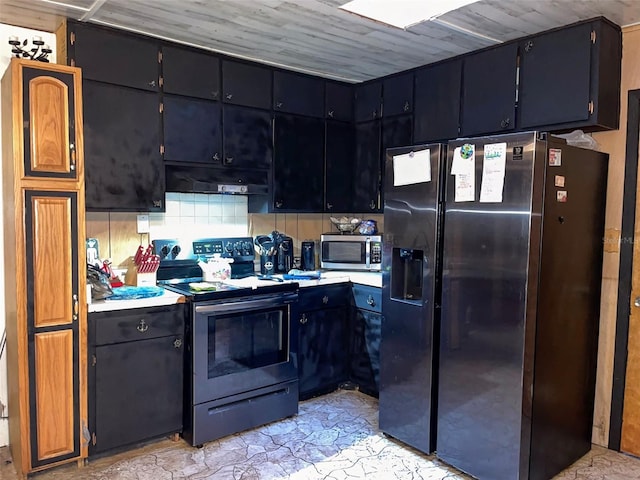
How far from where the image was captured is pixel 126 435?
8.91ft

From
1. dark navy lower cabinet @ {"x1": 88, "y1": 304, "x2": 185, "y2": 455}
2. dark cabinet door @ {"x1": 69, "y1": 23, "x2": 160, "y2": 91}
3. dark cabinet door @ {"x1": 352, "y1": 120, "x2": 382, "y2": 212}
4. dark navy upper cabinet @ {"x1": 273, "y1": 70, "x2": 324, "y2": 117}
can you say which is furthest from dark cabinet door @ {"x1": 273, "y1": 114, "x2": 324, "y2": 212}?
dark navy lower cabinet @ {"x1": 88, "y1": 304, "x2": 185, "y2": 455}

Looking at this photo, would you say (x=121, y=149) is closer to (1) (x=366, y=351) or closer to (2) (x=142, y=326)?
(2) (x=142, y=326)

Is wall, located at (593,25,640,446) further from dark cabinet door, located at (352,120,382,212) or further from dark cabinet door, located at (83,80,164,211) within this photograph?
dark cabinet door, located at (83,80,164,211)

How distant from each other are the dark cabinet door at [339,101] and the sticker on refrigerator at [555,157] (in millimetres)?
1993

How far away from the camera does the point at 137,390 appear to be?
2729mm

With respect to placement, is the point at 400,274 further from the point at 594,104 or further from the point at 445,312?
the point at 594,104

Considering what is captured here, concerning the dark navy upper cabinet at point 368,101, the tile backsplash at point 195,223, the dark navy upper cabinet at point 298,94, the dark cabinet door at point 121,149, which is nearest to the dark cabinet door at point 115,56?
the dark cabinet door at point 121,149

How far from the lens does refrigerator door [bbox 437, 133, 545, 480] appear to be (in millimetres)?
2312

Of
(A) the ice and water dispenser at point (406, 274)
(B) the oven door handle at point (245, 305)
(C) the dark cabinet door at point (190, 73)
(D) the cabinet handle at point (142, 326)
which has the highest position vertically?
(C) the dark cabinet door at point (190, 73)

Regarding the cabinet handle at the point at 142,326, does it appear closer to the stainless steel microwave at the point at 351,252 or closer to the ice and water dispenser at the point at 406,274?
the ice and water dispenser at the point at 406,274

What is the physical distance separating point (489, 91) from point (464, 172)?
0.90 m

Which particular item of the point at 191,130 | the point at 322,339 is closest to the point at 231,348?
the point at 322,339

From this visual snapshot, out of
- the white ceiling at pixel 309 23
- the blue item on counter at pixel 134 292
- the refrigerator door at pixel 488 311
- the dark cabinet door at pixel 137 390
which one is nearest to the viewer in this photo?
the refrigerator door at pixel 488 311

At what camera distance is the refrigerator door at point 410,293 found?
2684mm
